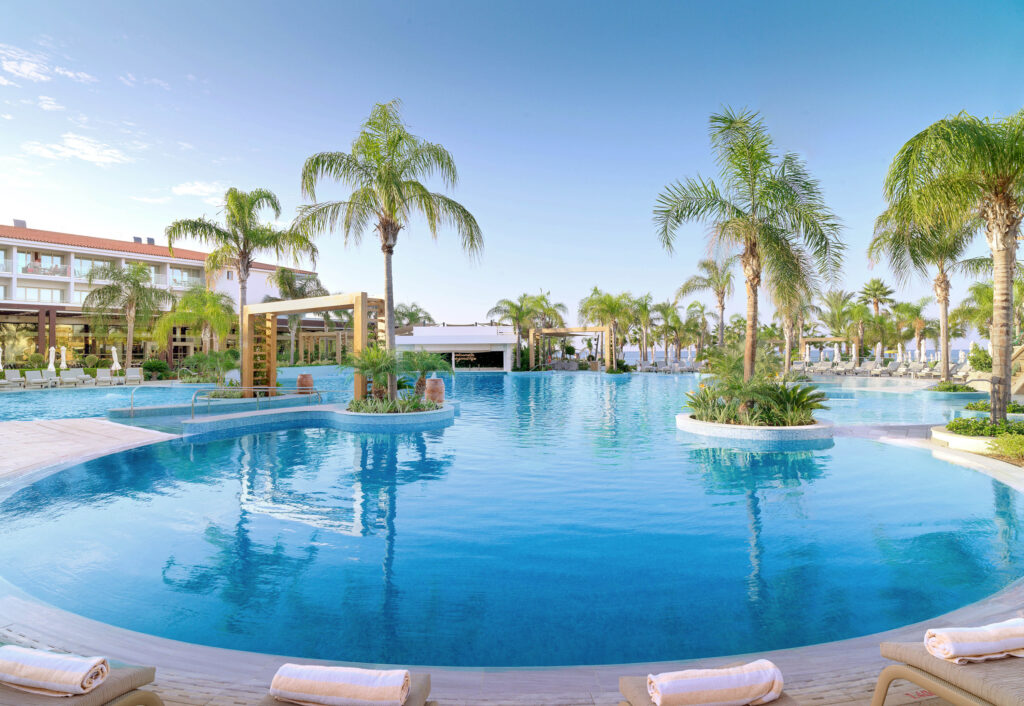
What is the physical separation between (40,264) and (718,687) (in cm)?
4656

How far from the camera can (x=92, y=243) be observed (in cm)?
3816

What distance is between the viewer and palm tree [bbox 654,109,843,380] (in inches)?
501

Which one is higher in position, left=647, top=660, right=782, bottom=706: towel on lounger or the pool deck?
left=647, top=660, right=782, bottom=706: towel on lounger

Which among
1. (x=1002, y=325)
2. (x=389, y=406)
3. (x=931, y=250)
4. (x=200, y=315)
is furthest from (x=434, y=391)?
(x=931, y=250)

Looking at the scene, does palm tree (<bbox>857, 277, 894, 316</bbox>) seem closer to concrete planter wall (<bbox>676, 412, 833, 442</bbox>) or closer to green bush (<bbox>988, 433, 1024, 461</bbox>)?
concrete planter wall (<bbox>676, 412, 833, 442</bbox>)

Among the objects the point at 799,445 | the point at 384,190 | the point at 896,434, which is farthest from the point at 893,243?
the point at 384,190

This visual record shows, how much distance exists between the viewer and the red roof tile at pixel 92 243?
34.9 metres

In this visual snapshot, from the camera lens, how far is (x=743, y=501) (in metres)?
7.18

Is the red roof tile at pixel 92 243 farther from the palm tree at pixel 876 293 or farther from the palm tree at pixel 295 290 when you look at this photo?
the palm tree at pixel 876 293

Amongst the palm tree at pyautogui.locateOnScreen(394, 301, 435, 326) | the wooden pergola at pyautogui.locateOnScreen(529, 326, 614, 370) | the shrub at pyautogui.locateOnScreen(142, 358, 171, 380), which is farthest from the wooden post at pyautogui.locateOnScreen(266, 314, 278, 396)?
the palm tree at pyautogui.locateOnScreen(394, 301, 435, 326)

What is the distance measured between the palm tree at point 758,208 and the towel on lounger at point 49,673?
12761 mm

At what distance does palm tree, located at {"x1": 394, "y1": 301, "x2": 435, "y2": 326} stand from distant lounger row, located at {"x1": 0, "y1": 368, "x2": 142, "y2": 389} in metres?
27.5

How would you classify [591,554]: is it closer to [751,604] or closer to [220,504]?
[751,604]

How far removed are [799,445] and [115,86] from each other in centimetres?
2171
